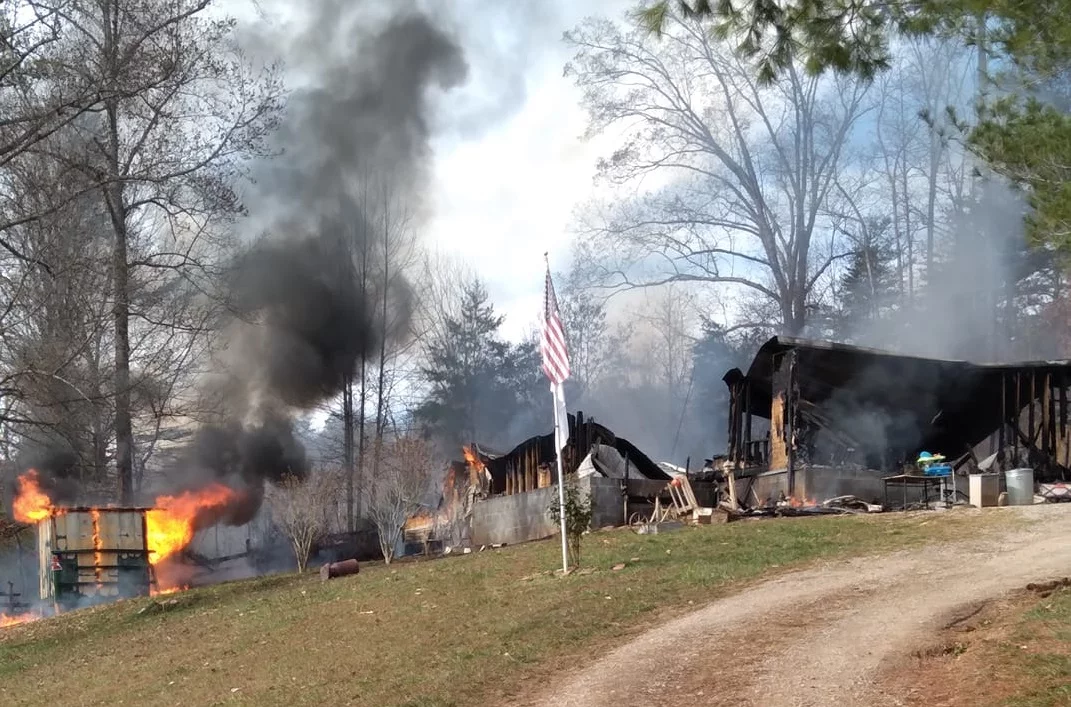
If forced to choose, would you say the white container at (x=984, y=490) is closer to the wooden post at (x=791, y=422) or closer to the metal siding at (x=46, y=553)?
the wooden post at (x=791, y=422)

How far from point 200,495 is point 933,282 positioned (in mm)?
24474

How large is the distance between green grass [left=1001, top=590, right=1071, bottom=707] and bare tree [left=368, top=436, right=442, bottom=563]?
16802 mm

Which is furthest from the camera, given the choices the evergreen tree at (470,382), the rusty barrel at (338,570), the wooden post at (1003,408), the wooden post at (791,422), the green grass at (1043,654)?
the evergreen tree at (470,382)

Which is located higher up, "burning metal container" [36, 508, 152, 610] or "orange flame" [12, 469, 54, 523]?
"orange flame" [12, 469, 54, 523]

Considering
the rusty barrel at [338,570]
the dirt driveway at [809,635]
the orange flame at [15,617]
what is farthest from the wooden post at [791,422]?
the orange flame at [15,617]

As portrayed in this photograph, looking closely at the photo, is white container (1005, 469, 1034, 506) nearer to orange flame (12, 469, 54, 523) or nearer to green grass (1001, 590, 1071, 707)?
green grass (1001, 590, 1071, 707)

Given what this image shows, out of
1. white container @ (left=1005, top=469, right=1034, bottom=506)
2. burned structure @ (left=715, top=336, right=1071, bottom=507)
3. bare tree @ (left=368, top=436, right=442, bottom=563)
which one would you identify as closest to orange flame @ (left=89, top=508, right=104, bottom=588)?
bare tree @ (left=368, top=436, right=442, bottom=563)

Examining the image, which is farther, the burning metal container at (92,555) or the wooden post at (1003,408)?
the wooden post at (1003,408)

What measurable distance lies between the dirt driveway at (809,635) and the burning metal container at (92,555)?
15.9 metres

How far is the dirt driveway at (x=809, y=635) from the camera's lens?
305 inches

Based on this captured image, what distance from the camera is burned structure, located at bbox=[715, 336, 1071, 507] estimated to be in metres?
22.6

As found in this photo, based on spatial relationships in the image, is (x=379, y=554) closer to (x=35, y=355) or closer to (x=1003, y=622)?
(x=35, y=355)

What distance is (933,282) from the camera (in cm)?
3594

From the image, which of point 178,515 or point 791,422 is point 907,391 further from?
point 178,515
